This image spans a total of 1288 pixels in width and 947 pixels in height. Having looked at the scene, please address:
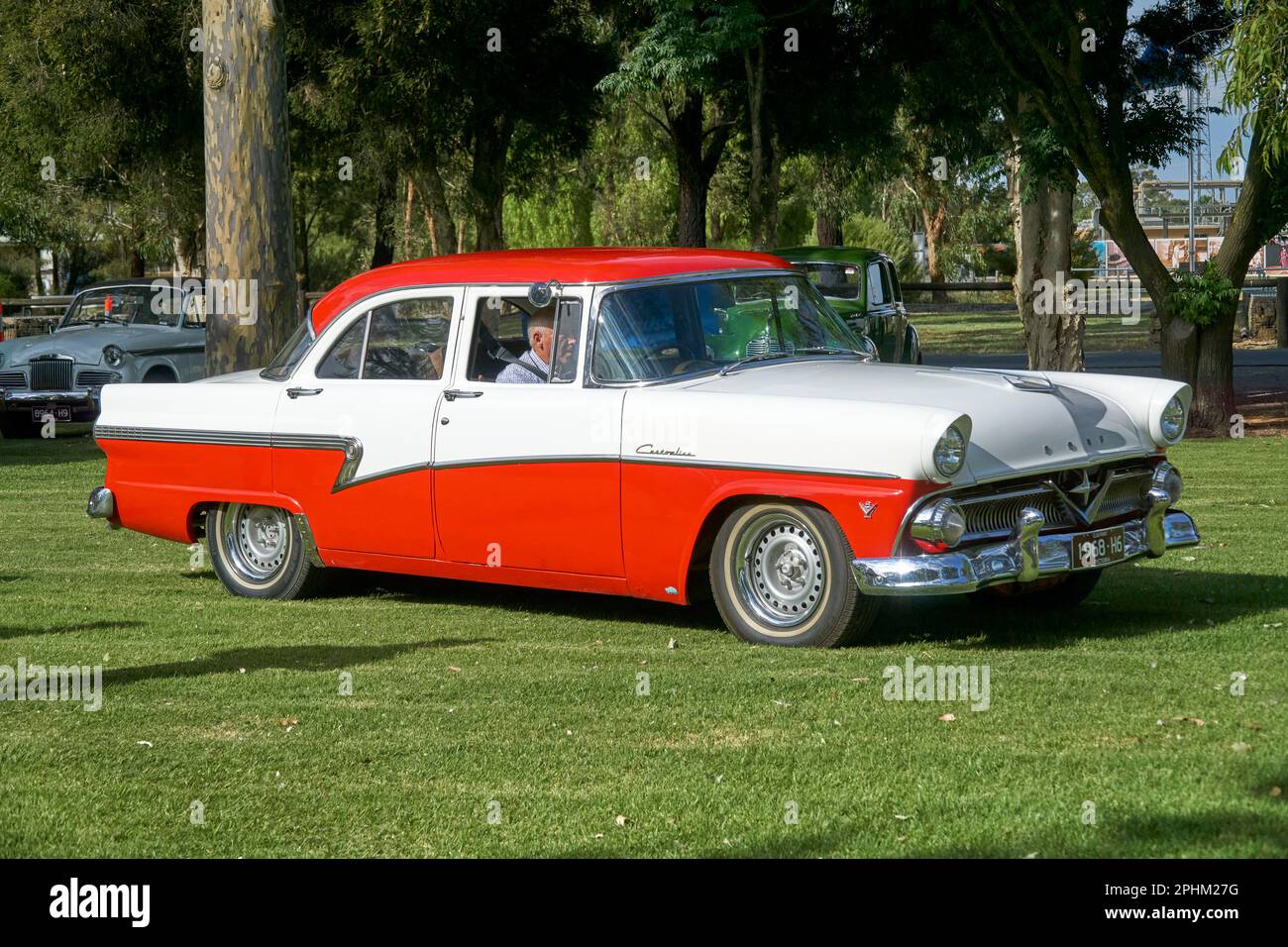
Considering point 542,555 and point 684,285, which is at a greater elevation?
point 684,285

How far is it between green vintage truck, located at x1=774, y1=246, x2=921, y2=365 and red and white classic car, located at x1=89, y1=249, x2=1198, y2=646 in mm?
12463

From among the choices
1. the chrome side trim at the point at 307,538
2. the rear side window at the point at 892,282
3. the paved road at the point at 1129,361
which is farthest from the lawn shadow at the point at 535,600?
the paved road at the point at 1129,361

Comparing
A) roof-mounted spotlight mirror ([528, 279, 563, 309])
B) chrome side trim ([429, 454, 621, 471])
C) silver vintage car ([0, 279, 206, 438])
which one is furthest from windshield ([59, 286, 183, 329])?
roof-mounted spotlight mirror ([528, 279, 563, 309])

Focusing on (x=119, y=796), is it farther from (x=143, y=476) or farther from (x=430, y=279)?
(x=143, y=476)

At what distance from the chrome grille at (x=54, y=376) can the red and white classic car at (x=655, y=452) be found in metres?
11.6

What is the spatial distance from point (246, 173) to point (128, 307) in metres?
9.94

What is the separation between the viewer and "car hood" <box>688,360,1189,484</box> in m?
7.47

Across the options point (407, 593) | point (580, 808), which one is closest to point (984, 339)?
Result: point (407, 593)

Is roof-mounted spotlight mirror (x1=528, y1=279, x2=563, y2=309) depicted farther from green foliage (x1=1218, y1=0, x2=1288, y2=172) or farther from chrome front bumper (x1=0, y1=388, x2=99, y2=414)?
chrome front bumper (x1=0, y1=388, x2=99, y2=414)

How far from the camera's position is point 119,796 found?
560cm

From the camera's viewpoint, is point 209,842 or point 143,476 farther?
point 143,476

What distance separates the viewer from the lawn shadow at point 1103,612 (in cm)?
802

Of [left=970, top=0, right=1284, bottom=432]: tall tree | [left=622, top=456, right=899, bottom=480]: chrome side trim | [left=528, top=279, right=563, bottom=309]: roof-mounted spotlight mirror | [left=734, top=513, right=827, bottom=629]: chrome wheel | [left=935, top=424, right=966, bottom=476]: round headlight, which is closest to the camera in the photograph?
[left=935, top=424, right=966, bottom=476]: round headlight

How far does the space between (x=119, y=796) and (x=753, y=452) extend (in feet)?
10.3
